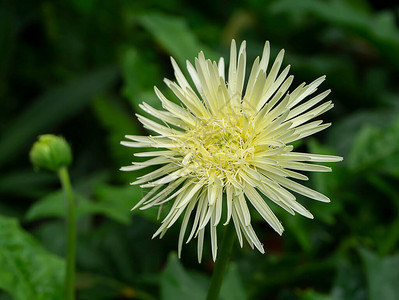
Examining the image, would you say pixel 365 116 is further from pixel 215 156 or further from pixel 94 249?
pixel 215 156

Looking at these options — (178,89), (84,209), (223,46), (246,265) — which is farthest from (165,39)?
(178,89)

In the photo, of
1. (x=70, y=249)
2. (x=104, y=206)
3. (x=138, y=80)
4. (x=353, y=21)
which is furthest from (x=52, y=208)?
(x=353, y=21)

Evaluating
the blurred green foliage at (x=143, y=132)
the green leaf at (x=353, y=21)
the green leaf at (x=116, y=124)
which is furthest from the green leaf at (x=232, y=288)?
the green leaf at (x=353, y=21)

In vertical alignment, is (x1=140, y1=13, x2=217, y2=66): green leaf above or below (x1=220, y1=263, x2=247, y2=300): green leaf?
above

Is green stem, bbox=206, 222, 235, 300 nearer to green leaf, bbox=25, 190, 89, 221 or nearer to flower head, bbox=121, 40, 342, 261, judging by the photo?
flower head, bbox=121, 40, 342, 261

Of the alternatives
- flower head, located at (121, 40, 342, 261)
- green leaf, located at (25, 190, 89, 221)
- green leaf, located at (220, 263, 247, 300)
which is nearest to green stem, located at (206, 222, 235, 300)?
flower head, located at (121, 40, 342, 261)

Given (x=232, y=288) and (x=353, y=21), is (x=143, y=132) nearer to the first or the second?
(x=353, y=21)
